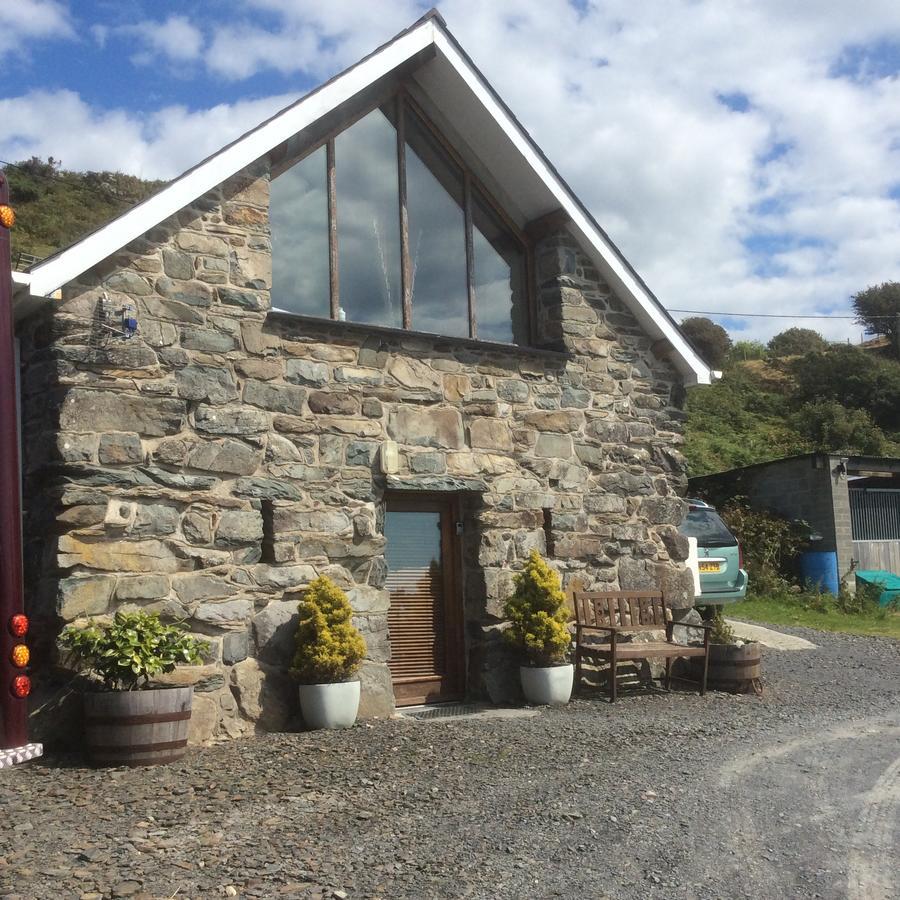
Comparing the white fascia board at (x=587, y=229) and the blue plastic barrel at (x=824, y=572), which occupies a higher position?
the white fascia board at (x=587, y=229)

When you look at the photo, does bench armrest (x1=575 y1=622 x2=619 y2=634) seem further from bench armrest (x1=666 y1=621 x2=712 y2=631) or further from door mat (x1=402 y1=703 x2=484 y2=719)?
door mat (x1=402 y1=703 x2=484 y2=719)

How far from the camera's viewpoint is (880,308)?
45906 mm

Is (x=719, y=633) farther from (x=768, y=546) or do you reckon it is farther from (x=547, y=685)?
(x=768, y=546)

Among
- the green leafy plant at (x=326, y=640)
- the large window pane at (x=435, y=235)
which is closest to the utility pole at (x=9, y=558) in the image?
the green leafy plant at (x=326, y=640)

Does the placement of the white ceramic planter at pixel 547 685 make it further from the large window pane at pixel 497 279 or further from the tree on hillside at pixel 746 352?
the tree on hillside at pixel 746 352

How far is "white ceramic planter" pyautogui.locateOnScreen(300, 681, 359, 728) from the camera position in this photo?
719 centimetres

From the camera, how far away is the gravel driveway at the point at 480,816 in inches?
163

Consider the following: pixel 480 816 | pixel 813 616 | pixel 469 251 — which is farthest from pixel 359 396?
pixel 813 616

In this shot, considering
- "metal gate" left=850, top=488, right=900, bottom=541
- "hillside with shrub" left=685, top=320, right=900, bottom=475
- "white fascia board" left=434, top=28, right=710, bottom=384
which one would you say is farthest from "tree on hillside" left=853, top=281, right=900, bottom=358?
"white fascia board" left=434, top=28, right=710, bottom=384

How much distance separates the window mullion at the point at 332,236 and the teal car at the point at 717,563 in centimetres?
674

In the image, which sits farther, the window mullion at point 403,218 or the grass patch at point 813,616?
the grass patch at point 813,616

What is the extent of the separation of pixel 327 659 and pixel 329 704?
347mm

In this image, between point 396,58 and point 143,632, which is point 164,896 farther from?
point 396,58

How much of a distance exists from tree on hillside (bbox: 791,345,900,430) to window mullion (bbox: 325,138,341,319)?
2862 cm
